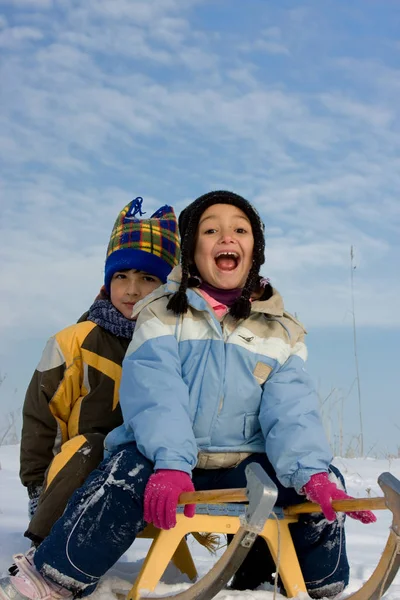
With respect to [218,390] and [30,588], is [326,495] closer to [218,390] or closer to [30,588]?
[218,390]

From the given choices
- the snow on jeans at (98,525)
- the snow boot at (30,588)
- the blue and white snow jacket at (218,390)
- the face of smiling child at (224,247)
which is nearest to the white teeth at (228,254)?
the face of smiling child at (224,247)

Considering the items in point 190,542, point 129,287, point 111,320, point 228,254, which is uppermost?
point 228,254

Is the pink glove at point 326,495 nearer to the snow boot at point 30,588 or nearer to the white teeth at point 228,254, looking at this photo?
the snow boot at point 30,588

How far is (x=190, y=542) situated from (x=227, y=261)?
1599 millimetres

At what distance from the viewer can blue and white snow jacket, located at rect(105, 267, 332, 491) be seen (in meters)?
2.09

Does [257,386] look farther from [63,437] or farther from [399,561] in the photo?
[63,437]

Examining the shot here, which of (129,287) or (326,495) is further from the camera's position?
(129,287)

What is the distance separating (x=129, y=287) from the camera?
3014mm

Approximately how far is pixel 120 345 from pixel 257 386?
Result: 744 mm

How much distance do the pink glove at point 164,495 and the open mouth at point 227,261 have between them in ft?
2.84

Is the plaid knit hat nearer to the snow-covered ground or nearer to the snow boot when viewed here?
the snow-covered ground

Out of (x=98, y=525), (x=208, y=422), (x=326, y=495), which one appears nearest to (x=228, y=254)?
(x=208, y=422)

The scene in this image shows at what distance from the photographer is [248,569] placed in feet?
7.97

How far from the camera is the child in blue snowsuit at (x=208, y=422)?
1.98 m
